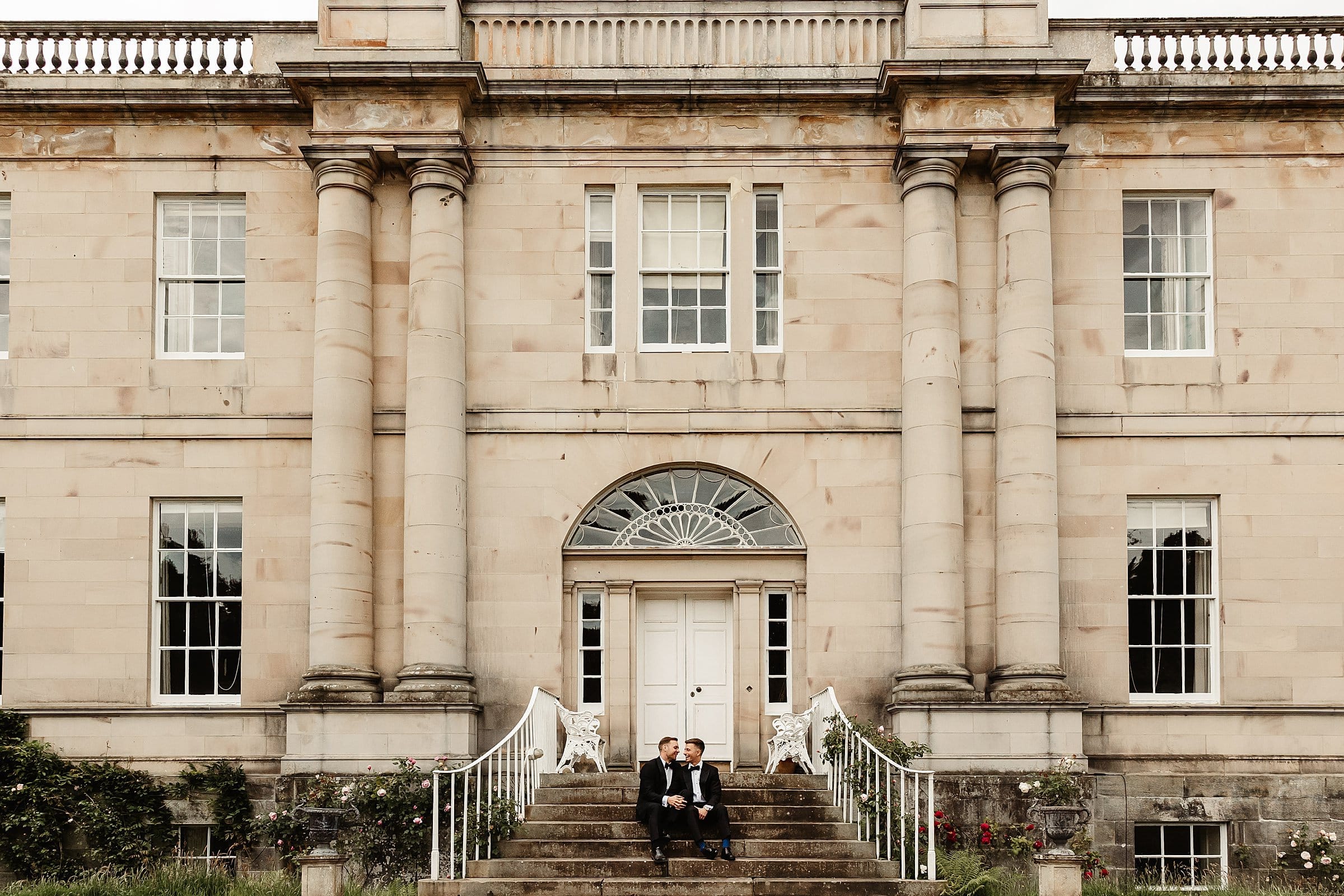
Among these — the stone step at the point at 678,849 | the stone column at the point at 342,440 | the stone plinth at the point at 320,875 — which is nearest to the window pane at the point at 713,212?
the stone column at the point at 342,440

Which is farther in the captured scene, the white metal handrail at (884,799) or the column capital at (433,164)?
the column capital at (433,164)

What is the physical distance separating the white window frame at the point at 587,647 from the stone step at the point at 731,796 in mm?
1777

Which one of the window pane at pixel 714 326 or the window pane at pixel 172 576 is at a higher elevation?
the window pane at pixel 714 326

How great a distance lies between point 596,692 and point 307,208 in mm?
6378

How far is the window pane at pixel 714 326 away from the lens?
17.9m

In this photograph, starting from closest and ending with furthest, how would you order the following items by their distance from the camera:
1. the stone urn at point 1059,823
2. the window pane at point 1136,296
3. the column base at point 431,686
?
the stone urn at point 1059,823, the column base at point 431,686, the window pane at point 1136,296

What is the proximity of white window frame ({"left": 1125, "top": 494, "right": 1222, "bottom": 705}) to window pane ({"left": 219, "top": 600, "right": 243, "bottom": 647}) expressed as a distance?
978cm

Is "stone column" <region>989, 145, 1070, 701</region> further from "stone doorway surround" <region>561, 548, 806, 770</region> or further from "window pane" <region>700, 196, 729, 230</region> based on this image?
"window pane" <region>700, 196, 729, 230</region>

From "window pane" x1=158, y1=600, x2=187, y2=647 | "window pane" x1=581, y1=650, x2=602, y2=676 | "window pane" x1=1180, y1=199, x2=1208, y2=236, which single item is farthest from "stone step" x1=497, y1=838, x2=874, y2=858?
"window pane" x1=1180, y1=199, x2=1208, y2=236

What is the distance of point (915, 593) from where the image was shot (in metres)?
16.9

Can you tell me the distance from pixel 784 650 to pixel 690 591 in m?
1.22

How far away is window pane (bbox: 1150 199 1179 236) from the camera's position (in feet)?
59.4

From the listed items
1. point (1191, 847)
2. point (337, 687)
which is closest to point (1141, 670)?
point (1191, 847)

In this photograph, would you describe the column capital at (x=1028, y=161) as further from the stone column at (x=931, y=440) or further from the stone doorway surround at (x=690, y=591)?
the stone doorway surround at (x=690, y=591)
